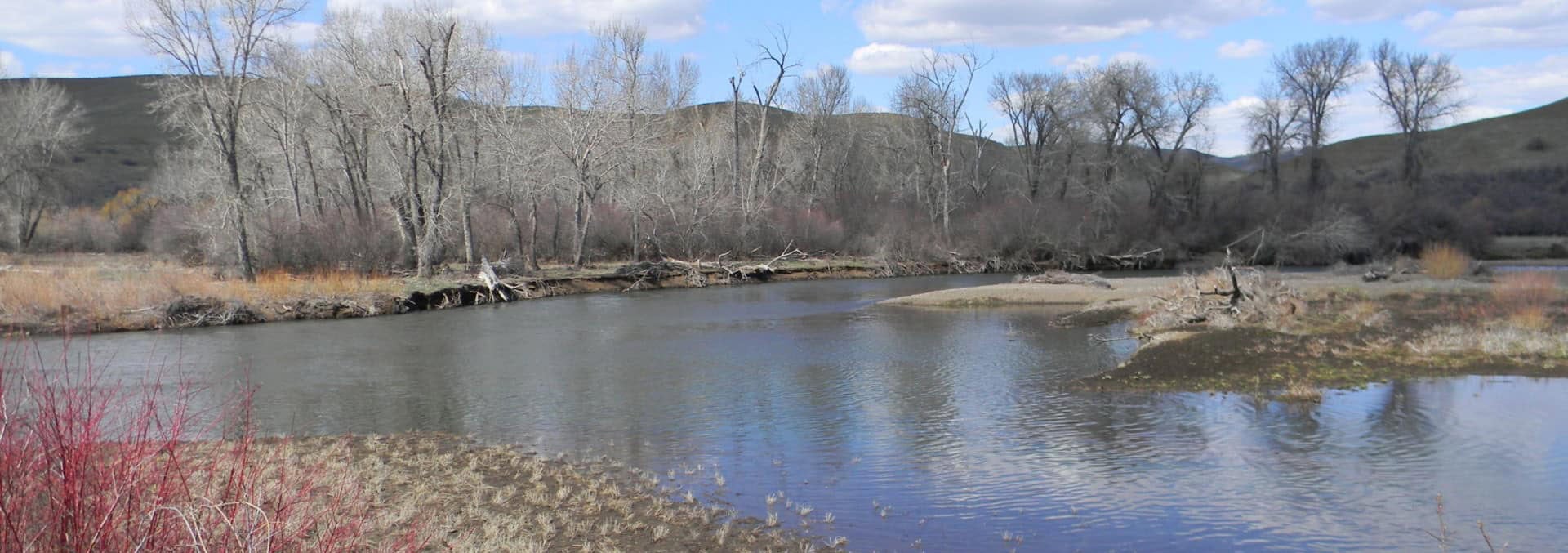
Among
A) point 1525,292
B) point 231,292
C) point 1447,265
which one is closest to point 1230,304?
point 1525,292

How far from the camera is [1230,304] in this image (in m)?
22.9

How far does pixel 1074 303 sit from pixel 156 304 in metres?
28.9

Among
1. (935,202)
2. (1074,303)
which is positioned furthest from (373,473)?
(935,202)

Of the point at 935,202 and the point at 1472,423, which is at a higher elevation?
the point at 935,202

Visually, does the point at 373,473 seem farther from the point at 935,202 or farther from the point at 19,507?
the point at 935,202

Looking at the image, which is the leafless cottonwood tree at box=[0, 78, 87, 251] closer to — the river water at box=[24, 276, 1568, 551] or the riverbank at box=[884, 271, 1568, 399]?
the river water at box=[24, 276, 1568, 551]

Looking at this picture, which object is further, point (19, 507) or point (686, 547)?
point (686, 547)

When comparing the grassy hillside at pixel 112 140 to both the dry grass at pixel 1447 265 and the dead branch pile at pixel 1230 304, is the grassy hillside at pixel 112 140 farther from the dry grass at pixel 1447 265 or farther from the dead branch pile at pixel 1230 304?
the dry grass at pixel 1447 265

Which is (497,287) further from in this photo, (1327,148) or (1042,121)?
(1327,148)

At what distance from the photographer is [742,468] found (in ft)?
38.3

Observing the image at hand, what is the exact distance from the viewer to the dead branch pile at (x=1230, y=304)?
22.1m

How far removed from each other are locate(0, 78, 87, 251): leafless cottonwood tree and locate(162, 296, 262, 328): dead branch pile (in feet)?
106

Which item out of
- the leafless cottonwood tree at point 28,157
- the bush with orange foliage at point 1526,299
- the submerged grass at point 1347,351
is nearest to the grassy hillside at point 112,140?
the leafless cottonwood tree at point 28,157

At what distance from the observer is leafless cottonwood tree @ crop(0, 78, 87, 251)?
174ft
